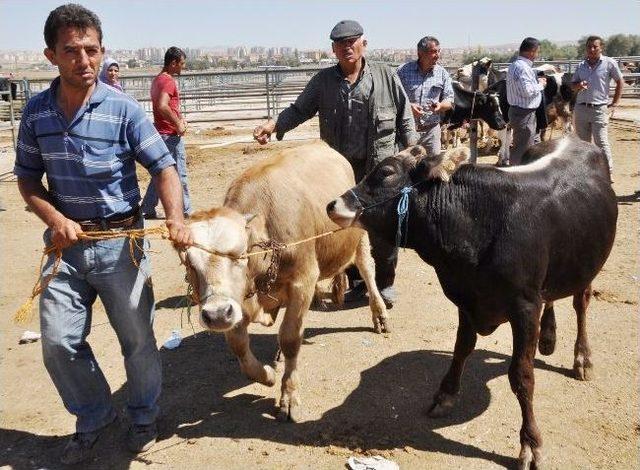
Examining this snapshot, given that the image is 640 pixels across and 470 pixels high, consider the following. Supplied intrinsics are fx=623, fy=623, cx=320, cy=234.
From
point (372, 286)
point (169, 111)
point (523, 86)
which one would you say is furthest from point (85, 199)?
point (523, 86)

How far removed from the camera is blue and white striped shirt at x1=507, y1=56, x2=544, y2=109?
8.51 meters

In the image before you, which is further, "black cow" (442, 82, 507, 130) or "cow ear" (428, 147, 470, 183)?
"black cow" (442, 82, 507, 130)

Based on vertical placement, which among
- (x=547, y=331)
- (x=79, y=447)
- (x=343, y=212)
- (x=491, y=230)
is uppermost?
(x=343, y=212)

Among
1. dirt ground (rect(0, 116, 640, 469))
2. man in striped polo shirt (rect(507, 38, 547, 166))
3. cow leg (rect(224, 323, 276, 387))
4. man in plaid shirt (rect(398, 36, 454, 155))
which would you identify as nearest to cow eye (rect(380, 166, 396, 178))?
cow leg (rect(224, 323, 276, 387))

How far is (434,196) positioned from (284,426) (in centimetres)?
168

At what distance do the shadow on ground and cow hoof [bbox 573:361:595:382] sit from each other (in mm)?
93

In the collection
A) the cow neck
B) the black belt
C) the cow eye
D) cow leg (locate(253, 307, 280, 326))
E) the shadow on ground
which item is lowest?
the shadow on ground

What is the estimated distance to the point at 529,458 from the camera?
324cm

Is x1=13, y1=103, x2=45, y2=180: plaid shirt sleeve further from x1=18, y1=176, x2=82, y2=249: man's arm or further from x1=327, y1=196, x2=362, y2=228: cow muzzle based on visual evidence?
x1=327, y1=196, x2=362, y2=228: cow muzzle

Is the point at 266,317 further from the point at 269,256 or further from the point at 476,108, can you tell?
the point at 476,108

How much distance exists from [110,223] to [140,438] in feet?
4.09

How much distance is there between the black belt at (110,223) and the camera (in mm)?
3232

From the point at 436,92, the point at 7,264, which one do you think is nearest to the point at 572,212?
the point at 436,92

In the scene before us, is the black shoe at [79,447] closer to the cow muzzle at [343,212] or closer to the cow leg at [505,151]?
the cow muzzle at [343,212]
